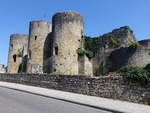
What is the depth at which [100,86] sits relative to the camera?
41.3 ft

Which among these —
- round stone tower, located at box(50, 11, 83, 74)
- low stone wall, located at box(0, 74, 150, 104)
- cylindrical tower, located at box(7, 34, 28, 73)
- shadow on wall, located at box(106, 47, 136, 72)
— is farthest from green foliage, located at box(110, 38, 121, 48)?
cylindrical tower, located at box(7, 34, 28, 73)

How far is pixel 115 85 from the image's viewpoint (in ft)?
38.3

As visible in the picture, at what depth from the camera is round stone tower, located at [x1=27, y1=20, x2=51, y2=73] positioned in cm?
3194

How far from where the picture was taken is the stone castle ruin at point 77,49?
1003 inches

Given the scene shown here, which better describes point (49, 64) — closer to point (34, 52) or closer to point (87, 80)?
point (34, 52)

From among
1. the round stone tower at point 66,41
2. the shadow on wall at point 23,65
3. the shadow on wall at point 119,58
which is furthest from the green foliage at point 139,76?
the shadow on wall at point 23,65

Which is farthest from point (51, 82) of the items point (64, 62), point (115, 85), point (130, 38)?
point (130, 38)

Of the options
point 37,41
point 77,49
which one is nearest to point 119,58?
point 77,49

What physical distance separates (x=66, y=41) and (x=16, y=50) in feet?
58.1

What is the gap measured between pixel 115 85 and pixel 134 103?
165 cm

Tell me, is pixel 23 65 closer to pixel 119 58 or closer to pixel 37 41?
pixel 37 41

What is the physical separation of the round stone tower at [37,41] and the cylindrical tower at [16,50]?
8.88 m

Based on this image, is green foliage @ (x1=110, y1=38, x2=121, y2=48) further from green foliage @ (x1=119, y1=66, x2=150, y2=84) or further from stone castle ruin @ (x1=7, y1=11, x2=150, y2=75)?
green foliage @ (x1=119, y1=66, x2=150, y2=84)

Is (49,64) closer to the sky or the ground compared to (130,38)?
closer to the ground
